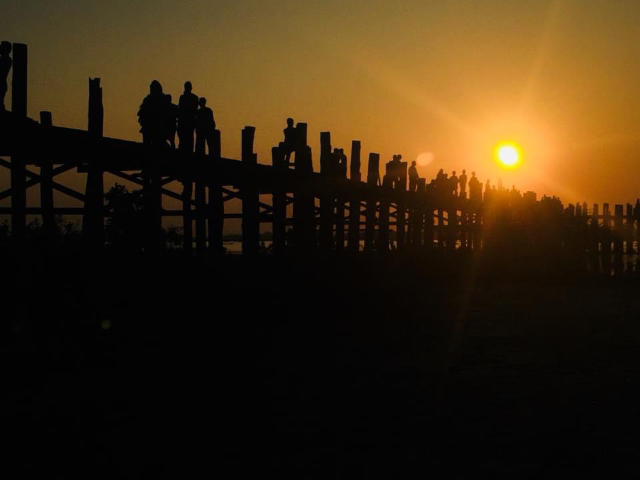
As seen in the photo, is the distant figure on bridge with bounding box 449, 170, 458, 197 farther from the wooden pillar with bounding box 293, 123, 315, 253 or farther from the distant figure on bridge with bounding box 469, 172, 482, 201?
the wooden pillar with bounding box 293, 123, 315, 253

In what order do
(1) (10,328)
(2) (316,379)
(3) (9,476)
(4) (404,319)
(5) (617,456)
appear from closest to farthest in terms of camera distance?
(3) (9,476)
(5) (617,456)
(2) (316,379)
(1) (10,328)
(4) (404,319)

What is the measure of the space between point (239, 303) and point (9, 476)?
7.51 meters

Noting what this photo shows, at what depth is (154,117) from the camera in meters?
12.6

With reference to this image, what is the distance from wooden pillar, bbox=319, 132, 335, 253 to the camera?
17.5 m

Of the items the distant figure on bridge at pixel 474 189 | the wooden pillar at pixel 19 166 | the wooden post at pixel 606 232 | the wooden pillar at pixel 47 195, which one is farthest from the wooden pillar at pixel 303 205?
the distant figure on bridge at pixel 474 189

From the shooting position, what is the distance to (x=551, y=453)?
506 centimetres

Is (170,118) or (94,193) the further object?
(170,118)

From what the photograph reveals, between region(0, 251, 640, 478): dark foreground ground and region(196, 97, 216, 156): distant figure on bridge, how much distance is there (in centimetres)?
222

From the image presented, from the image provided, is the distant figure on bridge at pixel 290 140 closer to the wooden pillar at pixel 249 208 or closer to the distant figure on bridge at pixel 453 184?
the wooden pillar at pixel 249 208

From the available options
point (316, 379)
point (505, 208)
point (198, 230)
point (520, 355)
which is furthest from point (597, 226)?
point (316, 379)

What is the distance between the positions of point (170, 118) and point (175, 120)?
0.88 feet

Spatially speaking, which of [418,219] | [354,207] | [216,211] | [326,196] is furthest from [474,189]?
[216,211]

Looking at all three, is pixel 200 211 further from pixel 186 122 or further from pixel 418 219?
pixel 418 219

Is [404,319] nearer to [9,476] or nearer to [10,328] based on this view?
[10,328]
